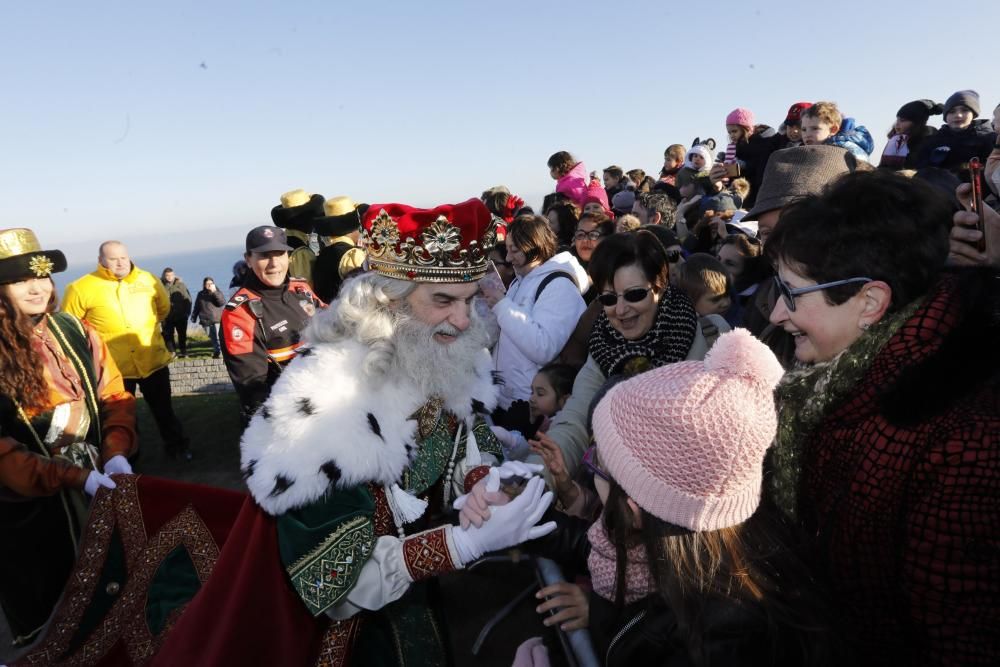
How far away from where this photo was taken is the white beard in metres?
2.23

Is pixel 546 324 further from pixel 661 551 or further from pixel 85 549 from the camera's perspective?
pixel 85 549

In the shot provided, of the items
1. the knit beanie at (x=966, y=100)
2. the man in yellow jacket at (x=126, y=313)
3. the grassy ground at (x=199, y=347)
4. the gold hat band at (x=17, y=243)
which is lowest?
the grassy ground at (x=199, y=347)

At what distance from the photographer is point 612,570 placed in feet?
5.44

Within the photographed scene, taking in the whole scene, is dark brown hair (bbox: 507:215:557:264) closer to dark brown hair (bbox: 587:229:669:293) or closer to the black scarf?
dark brown hair (bbox: 587:229:669:293)

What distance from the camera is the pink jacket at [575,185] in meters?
7.69

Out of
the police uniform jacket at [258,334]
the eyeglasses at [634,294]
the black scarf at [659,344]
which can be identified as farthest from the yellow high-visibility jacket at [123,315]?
the eyeglasses at [634,294]

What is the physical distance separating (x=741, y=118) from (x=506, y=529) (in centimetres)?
700

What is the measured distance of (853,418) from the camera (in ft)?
4.88

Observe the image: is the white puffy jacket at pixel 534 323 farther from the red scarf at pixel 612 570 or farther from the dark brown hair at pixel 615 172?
the dark brown hair at pixel 615 172

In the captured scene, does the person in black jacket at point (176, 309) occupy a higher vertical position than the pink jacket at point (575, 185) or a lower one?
lower

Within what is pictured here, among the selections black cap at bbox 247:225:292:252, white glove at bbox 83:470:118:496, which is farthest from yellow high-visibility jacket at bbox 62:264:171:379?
white glove at bbox 83:470:118:496

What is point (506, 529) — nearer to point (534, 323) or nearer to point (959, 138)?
point (534, 323)

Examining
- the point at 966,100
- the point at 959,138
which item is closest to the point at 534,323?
the point at 959,138

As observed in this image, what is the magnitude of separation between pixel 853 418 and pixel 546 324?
2.40 meters
